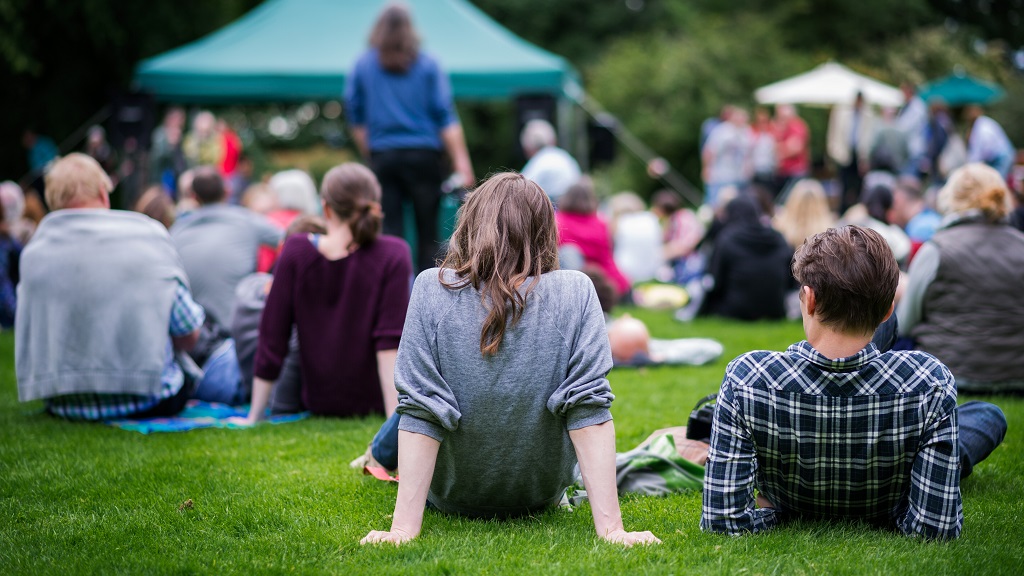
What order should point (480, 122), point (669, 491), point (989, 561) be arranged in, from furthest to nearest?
1. point (480, 122)
2. point (669, 491)
3. point (989, 561)

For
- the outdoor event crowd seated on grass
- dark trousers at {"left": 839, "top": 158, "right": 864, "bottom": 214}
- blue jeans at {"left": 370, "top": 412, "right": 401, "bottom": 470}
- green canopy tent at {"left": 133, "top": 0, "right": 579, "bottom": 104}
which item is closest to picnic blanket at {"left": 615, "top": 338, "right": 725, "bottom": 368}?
the outdoor event crowd seated on grass

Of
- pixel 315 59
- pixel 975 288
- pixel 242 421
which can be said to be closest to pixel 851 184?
pixel 315 59

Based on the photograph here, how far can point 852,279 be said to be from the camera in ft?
9.41

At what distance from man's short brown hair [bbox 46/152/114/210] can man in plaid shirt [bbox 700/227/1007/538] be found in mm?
3563

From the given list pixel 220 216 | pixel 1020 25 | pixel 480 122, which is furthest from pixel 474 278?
pixel 480 122

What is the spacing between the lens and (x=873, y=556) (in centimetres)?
286

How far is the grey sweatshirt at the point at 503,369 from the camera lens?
2943mm

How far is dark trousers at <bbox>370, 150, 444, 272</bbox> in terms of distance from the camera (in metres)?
7.78

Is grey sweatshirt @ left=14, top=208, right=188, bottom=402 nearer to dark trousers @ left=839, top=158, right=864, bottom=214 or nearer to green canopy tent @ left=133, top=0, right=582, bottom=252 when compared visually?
green canopy tent @ left=133, top=0, right=582, bottom=252

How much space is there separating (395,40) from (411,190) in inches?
47.0

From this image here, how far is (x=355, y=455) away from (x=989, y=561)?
8.64ft

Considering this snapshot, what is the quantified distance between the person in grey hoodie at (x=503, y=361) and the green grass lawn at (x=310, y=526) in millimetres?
172

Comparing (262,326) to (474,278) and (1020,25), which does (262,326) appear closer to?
(474,278)

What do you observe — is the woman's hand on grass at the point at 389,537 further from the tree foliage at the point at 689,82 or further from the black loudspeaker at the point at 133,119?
the tree foliage at the point at 689,82
